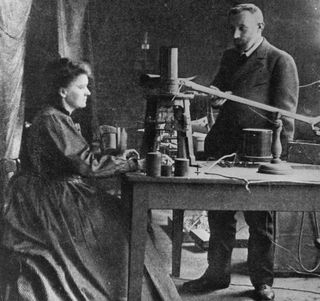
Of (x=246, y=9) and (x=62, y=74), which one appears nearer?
(x=62, y=74)

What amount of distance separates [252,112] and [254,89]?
0.51ft

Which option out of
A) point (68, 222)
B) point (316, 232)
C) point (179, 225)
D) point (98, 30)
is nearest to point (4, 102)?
point (68, 222)

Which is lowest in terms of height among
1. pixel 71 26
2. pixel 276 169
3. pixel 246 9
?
pixel 276 169

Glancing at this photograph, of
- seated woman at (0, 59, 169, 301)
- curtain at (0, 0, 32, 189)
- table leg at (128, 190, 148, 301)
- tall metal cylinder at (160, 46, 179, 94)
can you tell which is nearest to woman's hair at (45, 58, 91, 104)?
seated woman at (0, 59, 169, 301)

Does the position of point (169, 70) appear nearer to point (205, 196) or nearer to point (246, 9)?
point (205, 196)

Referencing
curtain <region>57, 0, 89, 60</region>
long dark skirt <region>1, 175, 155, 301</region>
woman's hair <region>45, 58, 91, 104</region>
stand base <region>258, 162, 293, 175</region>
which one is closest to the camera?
long dark skirt <region>1, 175, 155, 301</region>

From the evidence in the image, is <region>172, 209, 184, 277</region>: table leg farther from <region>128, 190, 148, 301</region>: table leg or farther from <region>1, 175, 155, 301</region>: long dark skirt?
<region>128, 190, 148, 301</region>: table leg

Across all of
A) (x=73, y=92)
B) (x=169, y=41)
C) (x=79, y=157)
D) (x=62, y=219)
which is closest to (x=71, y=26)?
(x=169, y=41)

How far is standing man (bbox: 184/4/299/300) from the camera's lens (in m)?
3.40

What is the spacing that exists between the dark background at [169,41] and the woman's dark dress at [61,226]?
3.27 m

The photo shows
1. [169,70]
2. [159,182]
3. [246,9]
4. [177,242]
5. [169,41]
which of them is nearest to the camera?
[159,182]

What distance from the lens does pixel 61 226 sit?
9.21 ft

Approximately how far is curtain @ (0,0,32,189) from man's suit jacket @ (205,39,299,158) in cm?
143

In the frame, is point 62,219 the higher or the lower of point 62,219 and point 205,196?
the lower
